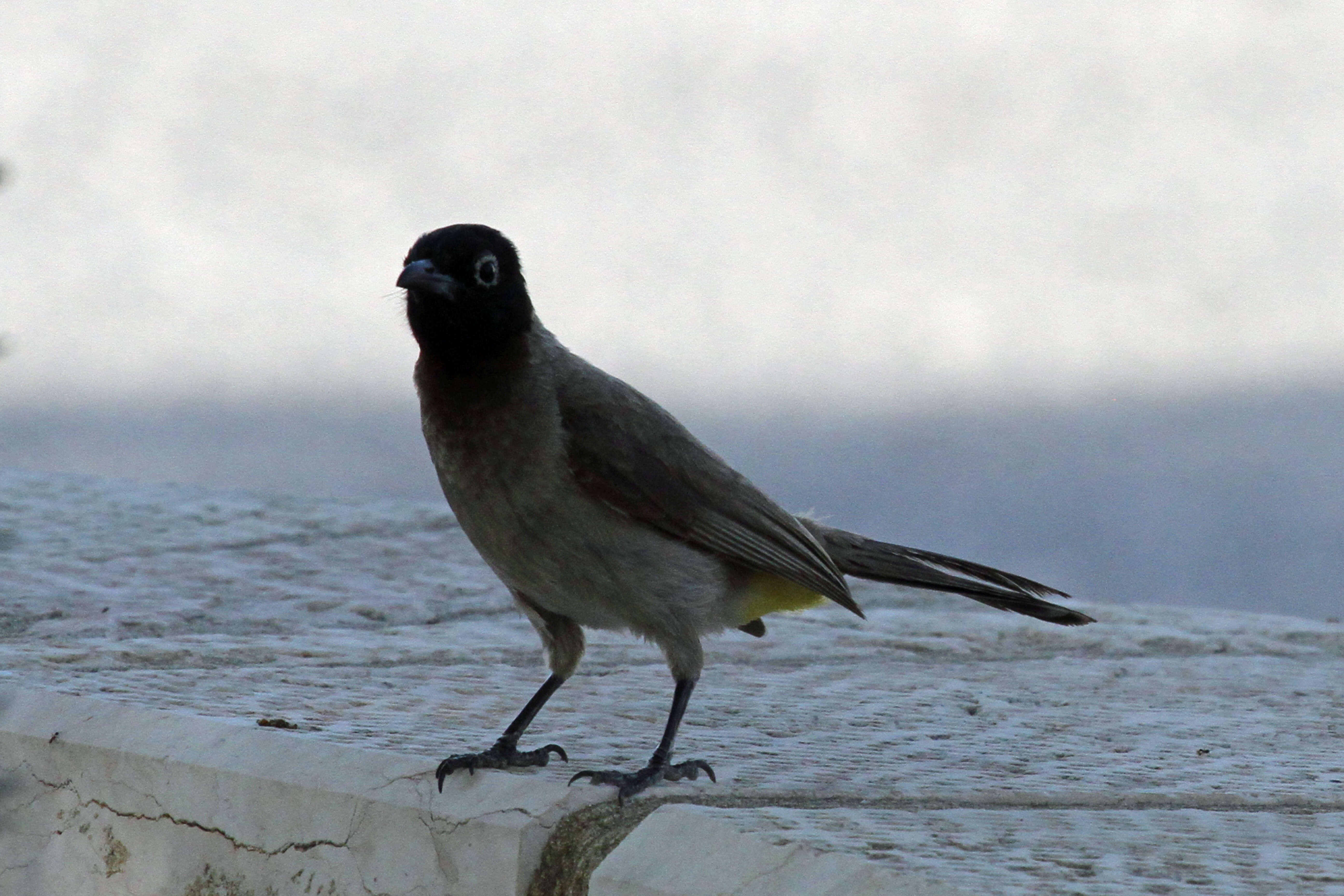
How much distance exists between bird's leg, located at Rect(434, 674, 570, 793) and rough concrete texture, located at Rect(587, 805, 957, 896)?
0.32 m

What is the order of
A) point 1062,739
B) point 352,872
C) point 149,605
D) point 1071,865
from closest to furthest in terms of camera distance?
point 1071,865 < point 352,872 < point 1062,739 < point 149,605

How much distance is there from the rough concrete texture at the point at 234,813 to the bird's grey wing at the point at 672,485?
0.65m

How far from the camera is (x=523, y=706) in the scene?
2873 millimetres

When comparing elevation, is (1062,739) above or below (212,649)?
above

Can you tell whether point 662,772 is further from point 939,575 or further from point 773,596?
point 939,575

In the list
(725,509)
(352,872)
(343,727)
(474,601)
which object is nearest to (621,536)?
(725,509)

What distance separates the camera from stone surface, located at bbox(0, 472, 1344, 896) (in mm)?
1997

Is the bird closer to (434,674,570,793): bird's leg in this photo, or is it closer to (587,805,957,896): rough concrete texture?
(434,674,570,793): bird's leg

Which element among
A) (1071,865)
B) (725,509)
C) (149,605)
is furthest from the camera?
(149,605)

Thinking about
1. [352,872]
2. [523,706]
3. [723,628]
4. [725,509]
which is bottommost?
[352,872]

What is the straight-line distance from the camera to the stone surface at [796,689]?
200cm

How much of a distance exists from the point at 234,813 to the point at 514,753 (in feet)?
1.27

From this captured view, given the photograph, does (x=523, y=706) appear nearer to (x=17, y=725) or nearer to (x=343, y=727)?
(x=343, y=727)

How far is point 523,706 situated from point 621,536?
396 mm
